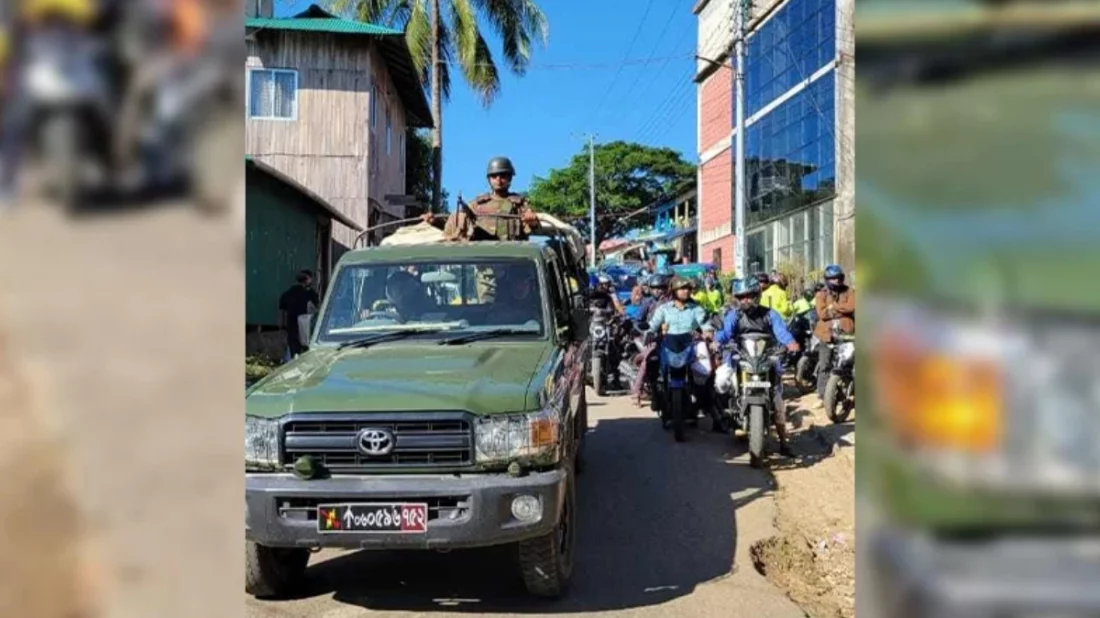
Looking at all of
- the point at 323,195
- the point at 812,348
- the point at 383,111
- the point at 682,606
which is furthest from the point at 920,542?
the point at 383,111

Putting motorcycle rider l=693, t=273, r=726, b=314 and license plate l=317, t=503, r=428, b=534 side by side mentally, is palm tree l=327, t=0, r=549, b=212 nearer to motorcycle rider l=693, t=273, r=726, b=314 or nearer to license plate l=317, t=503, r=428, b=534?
motorcycle rider l=693, t=273, r=726, b=314

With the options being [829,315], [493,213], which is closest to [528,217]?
[493,213]

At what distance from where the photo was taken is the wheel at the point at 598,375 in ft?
38.8

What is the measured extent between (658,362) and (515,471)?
5.36 m

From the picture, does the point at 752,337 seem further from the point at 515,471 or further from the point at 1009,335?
the point at 1009,335

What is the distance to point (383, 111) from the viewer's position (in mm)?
22547

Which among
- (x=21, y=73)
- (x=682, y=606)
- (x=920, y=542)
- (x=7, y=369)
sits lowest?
(x=682, y=606)

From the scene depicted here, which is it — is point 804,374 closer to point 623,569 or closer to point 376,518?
point 623,569

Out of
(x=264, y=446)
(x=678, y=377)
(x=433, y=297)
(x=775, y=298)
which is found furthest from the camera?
(x=775, y=298)

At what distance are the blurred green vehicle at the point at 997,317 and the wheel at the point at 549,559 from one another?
2967mm

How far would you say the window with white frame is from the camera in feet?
63.9

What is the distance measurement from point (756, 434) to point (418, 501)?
12.9 feet

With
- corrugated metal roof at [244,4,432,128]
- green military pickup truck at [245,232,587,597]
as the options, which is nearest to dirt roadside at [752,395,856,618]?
green military pickup truck at [245,232,587,597]

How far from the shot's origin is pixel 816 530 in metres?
5.68
